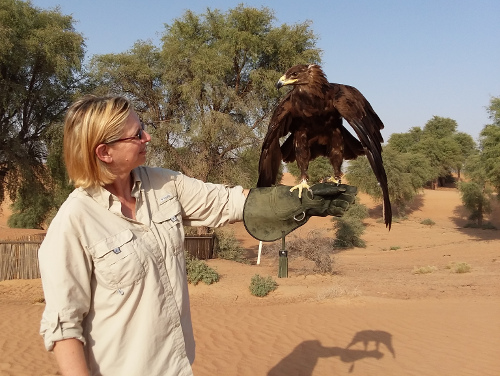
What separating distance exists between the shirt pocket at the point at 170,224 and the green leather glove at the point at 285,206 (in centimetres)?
43

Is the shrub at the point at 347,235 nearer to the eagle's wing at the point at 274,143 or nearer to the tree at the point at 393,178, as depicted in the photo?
the tree at the point at 393,178

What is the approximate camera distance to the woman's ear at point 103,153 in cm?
168

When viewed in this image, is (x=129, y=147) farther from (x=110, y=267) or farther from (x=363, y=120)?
(x=363, y=120)

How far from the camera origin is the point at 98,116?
1665mm

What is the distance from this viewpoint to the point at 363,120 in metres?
3.63

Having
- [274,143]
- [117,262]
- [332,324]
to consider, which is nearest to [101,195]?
[117,262]

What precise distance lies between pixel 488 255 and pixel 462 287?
7.14 metres

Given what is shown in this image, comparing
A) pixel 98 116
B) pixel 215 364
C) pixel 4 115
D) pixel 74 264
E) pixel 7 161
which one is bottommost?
pixel 215 364

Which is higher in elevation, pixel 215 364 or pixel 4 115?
pixel 4 115

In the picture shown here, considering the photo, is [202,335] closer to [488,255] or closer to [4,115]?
[4,115]

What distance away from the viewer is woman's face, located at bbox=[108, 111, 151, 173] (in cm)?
172

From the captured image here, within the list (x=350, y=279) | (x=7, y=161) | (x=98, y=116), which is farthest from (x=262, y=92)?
(x=98, y=116)

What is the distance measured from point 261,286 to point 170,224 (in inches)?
384

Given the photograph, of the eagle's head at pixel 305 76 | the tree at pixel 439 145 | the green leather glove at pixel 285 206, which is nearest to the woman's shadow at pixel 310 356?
the eagle's head at pixel 305 76
